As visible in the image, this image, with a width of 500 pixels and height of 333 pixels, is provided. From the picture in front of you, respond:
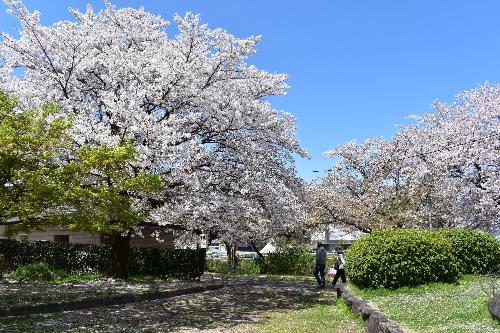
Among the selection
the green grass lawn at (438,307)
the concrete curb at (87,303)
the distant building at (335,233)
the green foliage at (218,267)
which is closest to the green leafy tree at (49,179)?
the concrete curb at (87,303)

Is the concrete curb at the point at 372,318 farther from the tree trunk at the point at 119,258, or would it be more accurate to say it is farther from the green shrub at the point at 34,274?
the green shrub at the point at 34,274

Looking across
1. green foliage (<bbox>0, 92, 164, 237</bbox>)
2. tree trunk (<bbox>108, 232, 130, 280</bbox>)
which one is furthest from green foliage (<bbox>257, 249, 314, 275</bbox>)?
green foliage (<bbox>0, 92, 164, 237</bbox>)

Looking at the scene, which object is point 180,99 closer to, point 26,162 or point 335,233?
point 26,162

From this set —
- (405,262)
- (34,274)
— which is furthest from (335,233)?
(405,262)

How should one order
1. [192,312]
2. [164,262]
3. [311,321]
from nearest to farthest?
[311,321]
[192,312]
[164,262]

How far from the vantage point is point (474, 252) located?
15680mm

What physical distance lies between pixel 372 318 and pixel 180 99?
10.8 meters

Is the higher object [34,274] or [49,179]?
[49,179]

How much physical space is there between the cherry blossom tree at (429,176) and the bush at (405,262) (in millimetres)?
10066

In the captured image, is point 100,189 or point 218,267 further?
point 218,267

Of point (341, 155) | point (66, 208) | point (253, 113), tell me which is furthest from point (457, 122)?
point (66, 208)

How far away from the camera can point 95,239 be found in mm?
29984

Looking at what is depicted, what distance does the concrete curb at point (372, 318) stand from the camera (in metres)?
7.52

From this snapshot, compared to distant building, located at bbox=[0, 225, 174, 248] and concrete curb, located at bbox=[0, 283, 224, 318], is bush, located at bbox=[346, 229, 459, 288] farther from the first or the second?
distant building, located at bbox=[0, 225, 174, 248]
